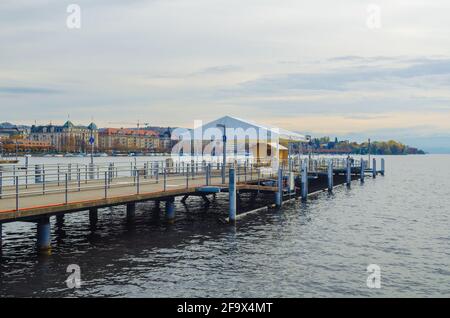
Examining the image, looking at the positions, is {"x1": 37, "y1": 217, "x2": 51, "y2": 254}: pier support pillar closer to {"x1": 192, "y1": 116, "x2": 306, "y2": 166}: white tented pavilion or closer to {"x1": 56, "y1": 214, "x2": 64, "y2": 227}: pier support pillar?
{"x1": 56, "y1": 214, "x2": 64, "y2": 227}: pier support pillar

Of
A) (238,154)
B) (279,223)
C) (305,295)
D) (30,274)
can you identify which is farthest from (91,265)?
(238,154)

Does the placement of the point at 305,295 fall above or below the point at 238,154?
below

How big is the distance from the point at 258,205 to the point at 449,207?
15932mm

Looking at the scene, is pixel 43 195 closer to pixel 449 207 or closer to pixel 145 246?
pixel 145 246

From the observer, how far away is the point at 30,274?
18000 millimetres

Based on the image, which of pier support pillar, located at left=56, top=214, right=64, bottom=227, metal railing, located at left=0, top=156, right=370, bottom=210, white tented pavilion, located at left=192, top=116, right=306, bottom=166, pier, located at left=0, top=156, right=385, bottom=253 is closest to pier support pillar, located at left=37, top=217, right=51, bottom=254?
pier, located at left=0, top=156, right=385, bottom=253

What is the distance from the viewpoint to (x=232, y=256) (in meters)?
21.7

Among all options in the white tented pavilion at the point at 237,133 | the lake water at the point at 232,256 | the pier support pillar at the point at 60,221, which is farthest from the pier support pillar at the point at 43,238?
the white tented pavilion at the point at 237,133

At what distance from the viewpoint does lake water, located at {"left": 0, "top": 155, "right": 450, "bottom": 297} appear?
56.7 ft

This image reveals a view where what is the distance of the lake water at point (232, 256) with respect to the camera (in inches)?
681

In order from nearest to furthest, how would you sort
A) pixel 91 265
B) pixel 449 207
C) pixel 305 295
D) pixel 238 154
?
1. pixel 305 295
2. pixel 91 265
3. pixel 449 207
4. pixel 238 154

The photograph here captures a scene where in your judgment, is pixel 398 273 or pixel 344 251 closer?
pixel 398 273
